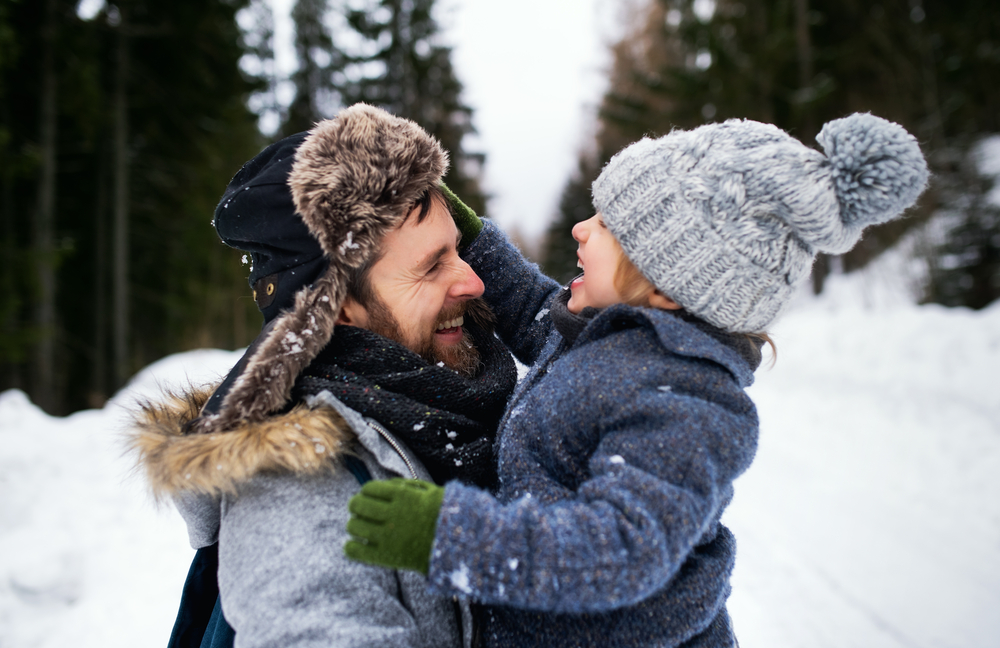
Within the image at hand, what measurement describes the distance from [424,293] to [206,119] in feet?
36.9

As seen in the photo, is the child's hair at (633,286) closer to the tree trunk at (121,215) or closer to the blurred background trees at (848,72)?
the blurred background trees at (848,72)

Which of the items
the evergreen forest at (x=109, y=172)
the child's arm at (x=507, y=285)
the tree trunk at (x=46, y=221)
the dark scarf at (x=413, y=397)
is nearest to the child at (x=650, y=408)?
the dark scarf at (x=413, y=397)

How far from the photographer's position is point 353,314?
5.93 ft

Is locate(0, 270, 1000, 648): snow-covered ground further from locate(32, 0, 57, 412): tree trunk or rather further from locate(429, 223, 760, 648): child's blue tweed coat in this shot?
locate(32, 0, 57, 412): tree trunk

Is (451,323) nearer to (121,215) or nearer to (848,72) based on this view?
(121,215)

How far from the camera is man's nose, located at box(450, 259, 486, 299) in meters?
1.97

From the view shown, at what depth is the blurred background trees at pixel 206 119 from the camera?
857cm

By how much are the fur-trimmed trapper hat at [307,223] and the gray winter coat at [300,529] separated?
137mm

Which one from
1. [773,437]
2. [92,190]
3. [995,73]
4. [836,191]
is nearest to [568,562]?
[836,191]

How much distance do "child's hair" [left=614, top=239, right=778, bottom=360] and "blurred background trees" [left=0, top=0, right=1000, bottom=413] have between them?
5.48 meters

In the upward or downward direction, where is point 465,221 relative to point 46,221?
upward

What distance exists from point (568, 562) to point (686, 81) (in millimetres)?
14863

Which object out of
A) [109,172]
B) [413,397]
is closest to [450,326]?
[413,397]

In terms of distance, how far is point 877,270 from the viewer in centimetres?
1291
